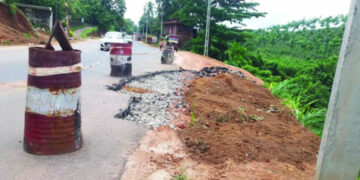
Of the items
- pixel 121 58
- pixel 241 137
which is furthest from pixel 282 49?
pixel 241 137

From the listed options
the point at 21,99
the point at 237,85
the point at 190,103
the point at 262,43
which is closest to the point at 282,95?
the point at 237,85

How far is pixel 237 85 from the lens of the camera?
9.85m

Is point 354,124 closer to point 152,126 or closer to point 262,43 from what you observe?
point 152,126

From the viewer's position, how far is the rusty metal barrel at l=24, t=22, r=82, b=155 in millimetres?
3205

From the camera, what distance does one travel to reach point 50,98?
3262 mm

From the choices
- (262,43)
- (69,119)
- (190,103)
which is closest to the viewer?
(69,119)

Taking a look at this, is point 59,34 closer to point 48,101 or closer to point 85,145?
point 48,101

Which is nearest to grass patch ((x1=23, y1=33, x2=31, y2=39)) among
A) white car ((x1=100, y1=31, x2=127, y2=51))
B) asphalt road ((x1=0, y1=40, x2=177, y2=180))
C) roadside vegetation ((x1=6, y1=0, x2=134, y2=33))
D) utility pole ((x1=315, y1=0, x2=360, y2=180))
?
white car ((x1=100, y1=31, x2=127, y2=51))

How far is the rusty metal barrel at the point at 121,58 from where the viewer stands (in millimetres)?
9344

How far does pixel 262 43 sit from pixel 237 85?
55.1 m

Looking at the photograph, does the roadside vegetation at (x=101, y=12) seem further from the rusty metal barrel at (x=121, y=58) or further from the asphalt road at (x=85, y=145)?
the asphalt road at (x=85, y=145)

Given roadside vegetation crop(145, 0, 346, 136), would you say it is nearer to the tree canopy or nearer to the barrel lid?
the barrel lid

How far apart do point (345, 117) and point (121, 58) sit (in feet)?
25.4

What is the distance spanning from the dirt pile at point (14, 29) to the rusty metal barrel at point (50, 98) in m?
19.6
